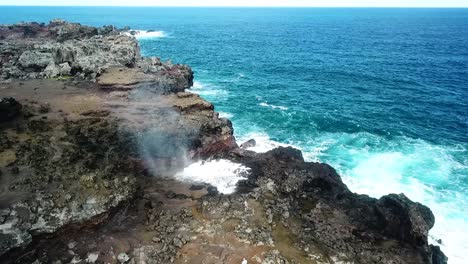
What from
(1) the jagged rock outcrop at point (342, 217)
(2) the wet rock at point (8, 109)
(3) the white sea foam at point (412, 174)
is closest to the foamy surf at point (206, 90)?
(3) the white sea foam at point (412, 174)

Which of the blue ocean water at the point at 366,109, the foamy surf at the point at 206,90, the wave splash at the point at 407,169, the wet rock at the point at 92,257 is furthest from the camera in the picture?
the foamy surf at the point at 206,90

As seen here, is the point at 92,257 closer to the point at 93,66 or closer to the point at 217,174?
the point at 217,174

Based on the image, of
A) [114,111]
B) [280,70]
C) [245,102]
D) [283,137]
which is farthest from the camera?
[280,70]

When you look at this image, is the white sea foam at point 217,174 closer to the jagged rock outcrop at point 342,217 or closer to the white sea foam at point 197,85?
the jagged rock outcrop at point 342,217

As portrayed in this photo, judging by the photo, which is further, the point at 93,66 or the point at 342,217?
the point at 93,66

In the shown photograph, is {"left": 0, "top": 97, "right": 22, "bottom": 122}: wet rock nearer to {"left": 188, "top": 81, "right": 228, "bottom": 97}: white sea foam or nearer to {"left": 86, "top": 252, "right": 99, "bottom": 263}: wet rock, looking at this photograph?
{"left": 86, "top": 252, "right": 99, "bottom": 263}: wet rock

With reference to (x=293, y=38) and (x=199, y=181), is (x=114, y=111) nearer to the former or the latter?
(x=199, y=181)

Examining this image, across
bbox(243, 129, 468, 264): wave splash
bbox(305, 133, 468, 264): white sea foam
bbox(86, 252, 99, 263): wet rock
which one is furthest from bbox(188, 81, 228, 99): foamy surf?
bbox(86, 252, 99, 263): wet rock

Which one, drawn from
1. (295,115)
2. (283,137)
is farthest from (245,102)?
(283,137)

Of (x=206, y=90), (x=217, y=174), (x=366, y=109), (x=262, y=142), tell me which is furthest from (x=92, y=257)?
(x=206, y=90)
